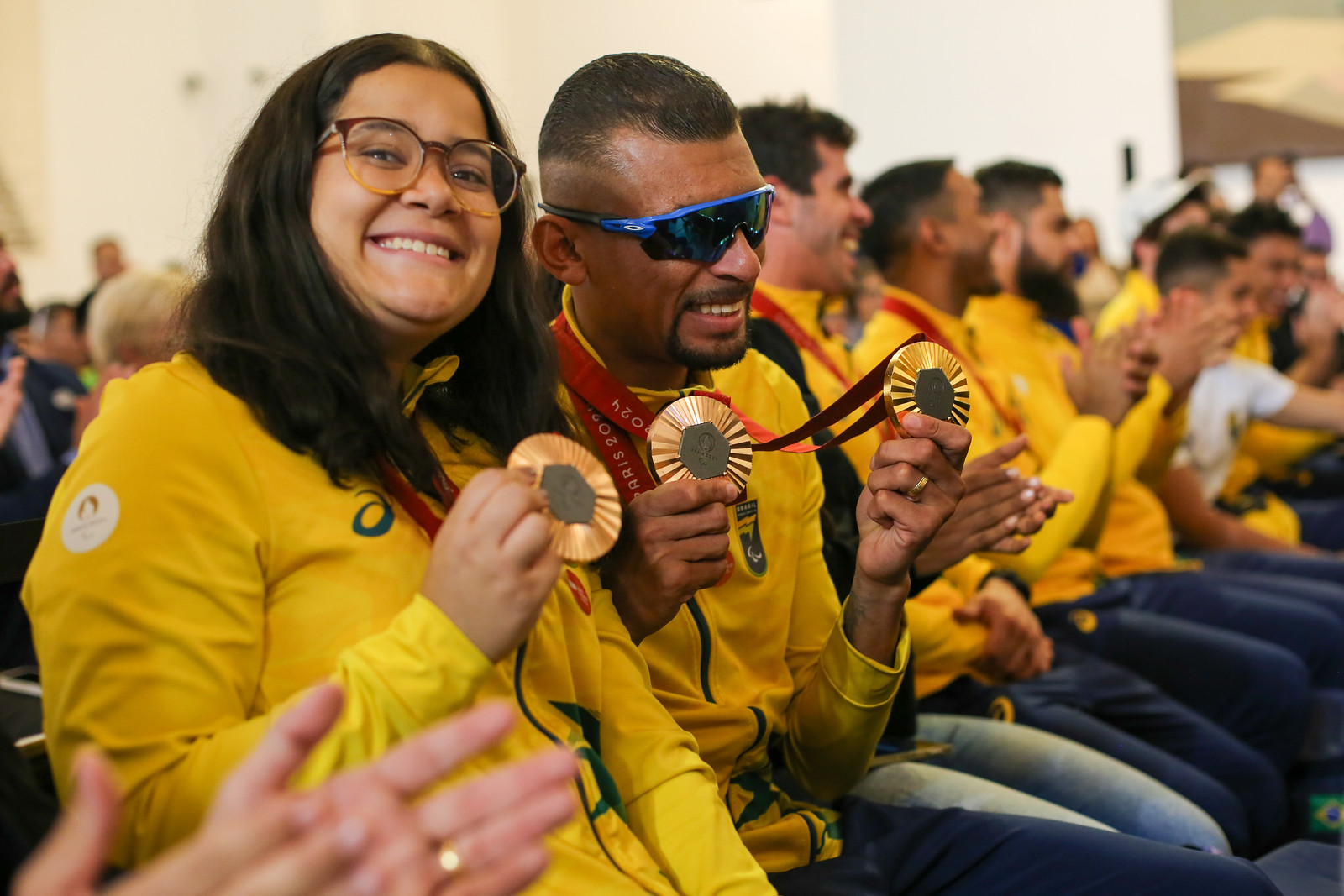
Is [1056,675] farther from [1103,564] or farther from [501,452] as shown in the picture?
[501,452]

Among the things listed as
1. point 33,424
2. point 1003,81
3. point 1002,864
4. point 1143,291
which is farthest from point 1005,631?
point 1003,81

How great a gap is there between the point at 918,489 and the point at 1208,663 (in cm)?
182

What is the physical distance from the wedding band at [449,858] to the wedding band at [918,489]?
1.00 metres

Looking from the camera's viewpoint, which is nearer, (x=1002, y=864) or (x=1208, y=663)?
(x=1002, y=864)

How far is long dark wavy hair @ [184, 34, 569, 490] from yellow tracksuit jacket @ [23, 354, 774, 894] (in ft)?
0.12

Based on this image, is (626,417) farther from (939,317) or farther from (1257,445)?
(1257,445)

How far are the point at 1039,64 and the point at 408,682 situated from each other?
359 inches

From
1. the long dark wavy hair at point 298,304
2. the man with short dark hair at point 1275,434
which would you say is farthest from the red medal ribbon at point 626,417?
the man with short dark hair at point 1275,434

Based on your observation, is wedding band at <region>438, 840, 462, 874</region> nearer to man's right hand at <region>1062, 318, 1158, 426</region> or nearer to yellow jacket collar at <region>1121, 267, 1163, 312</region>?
man's right hand at <region>1062, 318, 1158, 426</region>

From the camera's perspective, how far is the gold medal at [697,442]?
1.47 metres

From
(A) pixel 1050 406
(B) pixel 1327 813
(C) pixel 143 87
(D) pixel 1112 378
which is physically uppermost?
(C) pixel 143 87

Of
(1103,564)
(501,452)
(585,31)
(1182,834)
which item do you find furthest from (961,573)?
(585,31)

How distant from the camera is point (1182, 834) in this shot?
2.12 metres

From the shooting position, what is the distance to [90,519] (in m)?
Answer: 1.09
